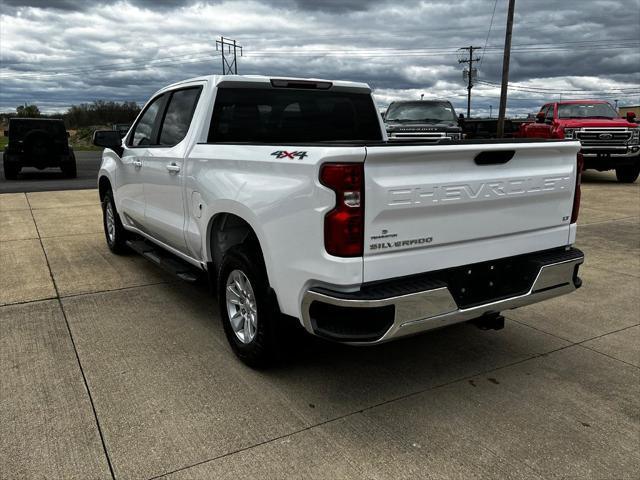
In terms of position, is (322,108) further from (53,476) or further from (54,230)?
(54,230)

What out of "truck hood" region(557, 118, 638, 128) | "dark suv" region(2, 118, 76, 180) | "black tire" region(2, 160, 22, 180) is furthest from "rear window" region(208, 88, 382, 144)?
"black tire" region(2, 160, 22, 180)

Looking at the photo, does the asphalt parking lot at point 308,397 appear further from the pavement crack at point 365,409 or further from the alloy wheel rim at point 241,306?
the alloy wheel rim at point 241,306

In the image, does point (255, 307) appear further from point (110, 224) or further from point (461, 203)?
point (110, 224)

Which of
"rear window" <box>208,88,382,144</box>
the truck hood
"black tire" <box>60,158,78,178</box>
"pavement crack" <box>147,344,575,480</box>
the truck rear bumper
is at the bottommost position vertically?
"black tire" <box>60,158,78,178</box>

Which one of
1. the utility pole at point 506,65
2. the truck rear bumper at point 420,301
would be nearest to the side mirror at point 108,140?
the truck rear bumper at point 420,301

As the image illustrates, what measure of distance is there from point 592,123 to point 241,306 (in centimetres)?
1294

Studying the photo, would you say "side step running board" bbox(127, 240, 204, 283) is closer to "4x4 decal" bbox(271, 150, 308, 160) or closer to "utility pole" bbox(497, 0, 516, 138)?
"4x4 decal" bbox(271, 150, 308, 160)

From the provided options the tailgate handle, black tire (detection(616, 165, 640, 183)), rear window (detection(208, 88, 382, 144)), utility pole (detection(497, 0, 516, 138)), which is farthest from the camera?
utility pole (detection(497, 0, 516, 138))

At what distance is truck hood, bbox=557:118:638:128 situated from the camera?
13.9 m

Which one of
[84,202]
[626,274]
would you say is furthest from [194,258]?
[84,202]

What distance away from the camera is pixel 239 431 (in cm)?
299

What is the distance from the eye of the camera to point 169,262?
192 inches

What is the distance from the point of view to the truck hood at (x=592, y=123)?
13.9 meters

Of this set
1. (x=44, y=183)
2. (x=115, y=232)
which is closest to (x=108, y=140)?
(x=115, y=232)
